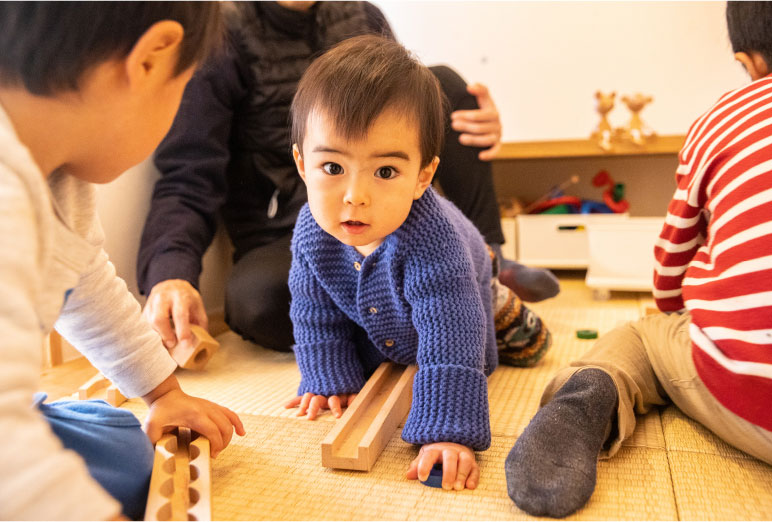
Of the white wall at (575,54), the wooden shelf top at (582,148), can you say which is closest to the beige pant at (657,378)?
the wooden shelf top at (582,148)

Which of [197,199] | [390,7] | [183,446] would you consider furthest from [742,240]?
[390,7]

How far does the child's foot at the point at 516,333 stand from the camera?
1.04 meters

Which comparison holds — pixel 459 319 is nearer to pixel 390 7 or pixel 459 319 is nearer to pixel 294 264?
pixel 294 264

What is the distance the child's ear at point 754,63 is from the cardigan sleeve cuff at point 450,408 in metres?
→ 0.51

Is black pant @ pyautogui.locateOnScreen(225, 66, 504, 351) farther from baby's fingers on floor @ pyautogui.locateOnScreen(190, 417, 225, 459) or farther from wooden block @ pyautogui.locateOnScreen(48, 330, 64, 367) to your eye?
baby's fingers on floor @ pyautogui.locateOnScreen(190, 417, 225, 459)

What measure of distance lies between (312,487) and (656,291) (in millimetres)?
549

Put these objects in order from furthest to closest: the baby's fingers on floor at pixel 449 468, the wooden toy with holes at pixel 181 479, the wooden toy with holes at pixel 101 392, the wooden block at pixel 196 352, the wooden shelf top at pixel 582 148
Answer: the wooden shelf top at pixel 582 148
the wooden block at pixel 196 352
the wooden toy with holes at pixel 101 392
the baby's fingers on floor at pixel 449 468
the wooden toy with holes at pixel 181 479

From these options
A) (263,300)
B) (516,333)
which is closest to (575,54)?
(516,333)

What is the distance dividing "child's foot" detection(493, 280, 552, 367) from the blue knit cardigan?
3.9 inches

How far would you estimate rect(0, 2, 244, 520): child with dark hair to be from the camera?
1.11 ft

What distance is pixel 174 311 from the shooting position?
38.8 inches

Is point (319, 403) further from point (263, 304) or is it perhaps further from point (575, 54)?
point (575, 54)

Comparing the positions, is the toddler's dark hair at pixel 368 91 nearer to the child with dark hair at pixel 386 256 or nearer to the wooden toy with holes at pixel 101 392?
the child with dark hair at pixel 386 256

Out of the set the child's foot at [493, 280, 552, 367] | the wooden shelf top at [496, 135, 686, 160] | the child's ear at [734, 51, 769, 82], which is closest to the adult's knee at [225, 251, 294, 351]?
the child's foot at [493, 280, 552, 367]
